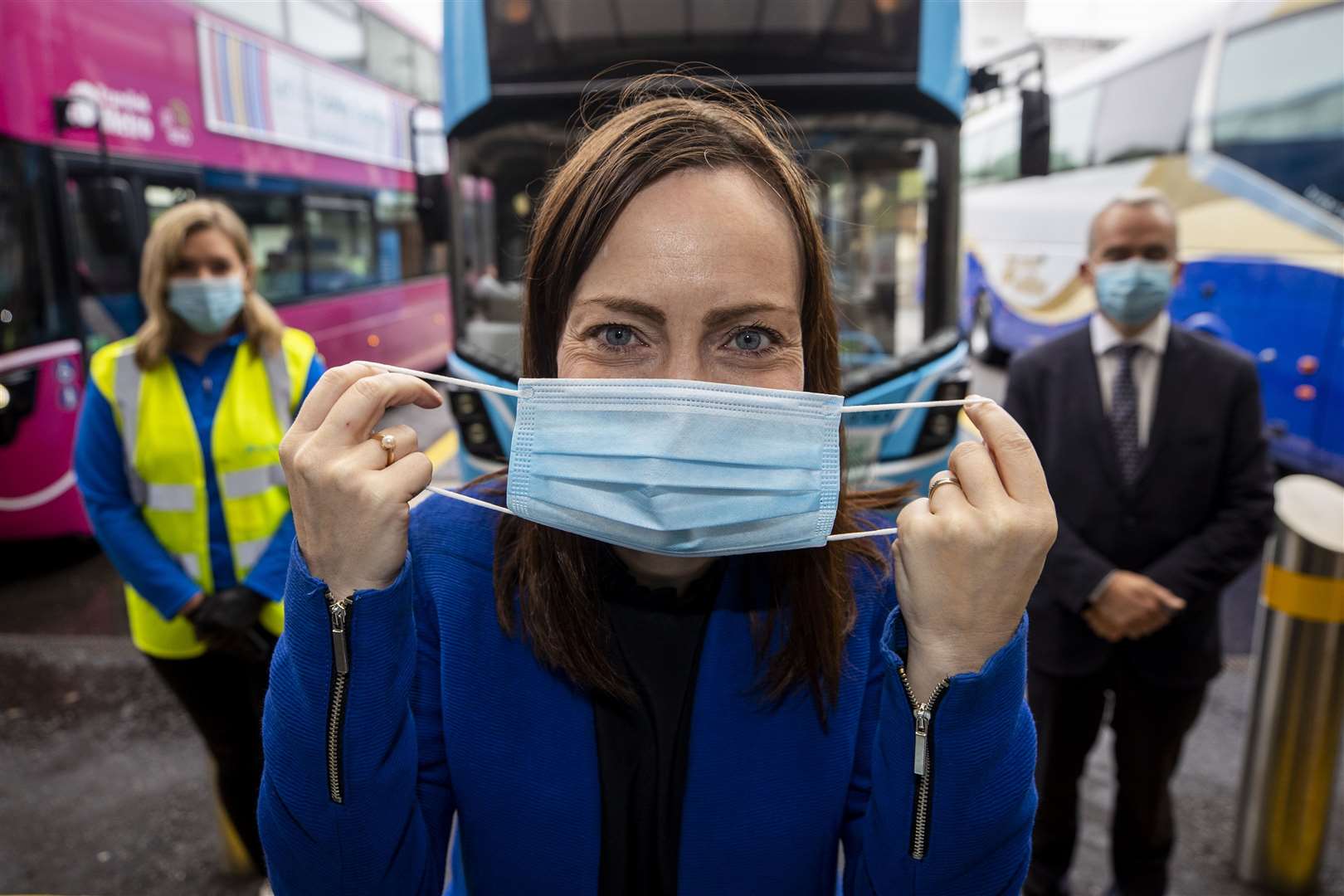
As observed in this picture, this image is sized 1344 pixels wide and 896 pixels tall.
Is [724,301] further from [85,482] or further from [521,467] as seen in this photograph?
[85,482]

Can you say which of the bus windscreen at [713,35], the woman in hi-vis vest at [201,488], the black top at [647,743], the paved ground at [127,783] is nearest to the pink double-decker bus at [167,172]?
the bus windscreen at [713,35]

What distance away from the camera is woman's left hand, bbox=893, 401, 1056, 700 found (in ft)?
3.77

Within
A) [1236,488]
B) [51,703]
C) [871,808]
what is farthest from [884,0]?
[51,703]

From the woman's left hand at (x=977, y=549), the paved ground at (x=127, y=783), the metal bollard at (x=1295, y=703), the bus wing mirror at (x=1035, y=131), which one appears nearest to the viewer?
the woman's left hand at (x=977, y=549)

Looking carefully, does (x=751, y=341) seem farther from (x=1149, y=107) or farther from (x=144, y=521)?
(x=1149, y=107)

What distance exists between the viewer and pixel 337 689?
4.05ft

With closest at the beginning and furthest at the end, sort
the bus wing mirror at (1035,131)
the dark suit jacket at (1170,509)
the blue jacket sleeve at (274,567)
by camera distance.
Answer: the dark suit jacket at (1170,509), the blue jacket sleeve at (274,567), the bus wing mirror at (1035,131)

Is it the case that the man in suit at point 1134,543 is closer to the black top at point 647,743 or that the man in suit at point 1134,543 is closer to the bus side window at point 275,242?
the black top at point 647,743

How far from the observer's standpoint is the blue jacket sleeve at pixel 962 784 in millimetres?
1187

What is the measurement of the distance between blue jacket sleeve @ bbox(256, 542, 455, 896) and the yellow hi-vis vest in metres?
1.49

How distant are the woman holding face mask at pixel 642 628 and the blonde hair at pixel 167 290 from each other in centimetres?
166

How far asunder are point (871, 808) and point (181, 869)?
2.80 m

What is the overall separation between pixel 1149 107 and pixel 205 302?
28.0 feet

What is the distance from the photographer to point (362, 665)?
124cm
